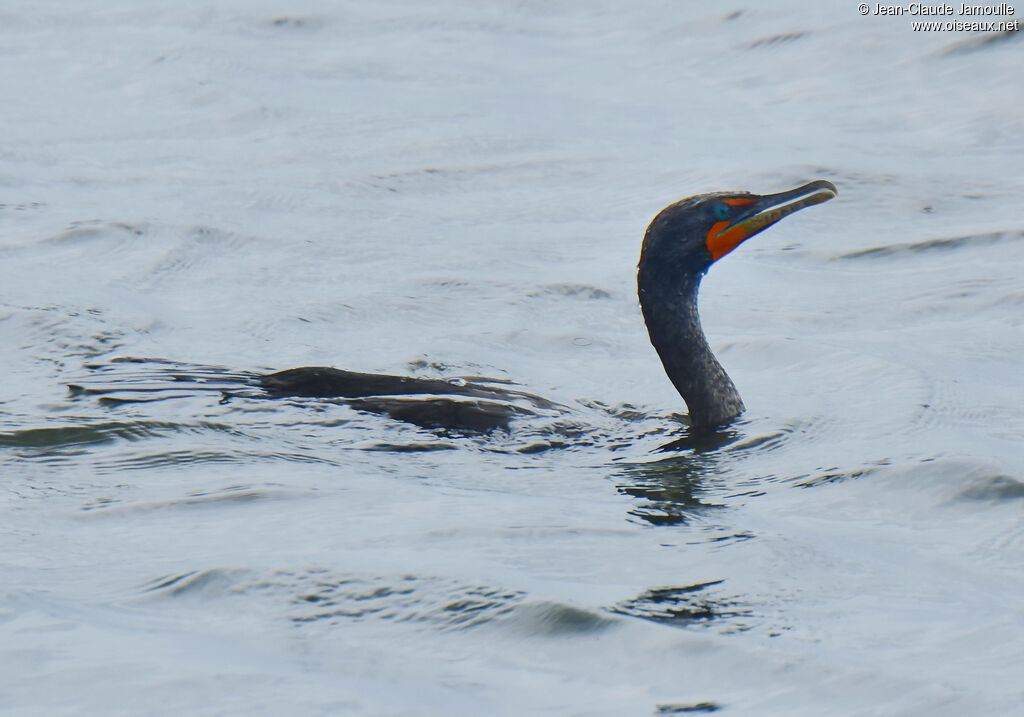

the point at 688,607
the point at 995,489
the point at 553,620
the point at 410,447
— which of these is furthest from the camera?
the point at 410,447

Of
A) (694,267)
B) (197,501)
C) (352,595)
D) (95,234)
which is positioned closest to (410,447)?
(197,501)

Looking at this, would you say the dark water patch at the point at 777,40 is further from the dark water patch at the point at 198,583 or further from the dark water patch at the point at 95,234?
the dark water patch at the point at 198,583

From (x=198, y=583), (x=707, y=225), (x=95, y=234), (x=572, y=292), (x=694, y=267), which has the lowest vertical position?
(x=572, y=292)

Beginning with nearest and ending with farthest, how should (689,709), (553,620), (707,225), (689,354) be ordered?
(689,709) < (553,620) < (707,225) < (689,354)

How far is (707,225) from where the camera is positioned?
241 inches

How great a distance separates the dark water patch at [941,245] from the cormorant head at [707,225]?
323cm

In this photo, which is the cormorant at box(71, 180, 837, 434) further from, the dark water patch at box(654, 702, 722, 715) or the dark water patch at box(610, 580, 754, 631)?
the dark water patch at box(654, 702, 722, 715)

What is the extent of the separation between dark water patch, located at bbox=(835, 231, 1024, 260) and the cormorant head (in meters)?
3.23

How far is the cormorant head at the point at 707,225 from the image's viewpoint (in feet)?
20.0

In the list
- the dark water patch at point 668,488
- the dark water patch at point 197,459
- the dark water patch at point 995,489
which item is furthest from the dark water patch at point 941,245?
the dark water patch at point 197,459

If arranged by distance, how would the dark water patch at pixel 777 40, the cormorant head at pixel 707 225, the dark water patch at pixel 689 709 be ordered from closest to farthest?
the dark water patch at pixel 689 709 → the cormorant head at pixel 707 225 → the dark water patch at pixel 777 40

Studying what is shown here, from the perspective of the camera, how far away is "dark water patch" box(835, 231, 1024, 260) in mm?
9203

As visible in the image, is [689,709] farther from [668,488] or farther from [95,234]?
[95,234]

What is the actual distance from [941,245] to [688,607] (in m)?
5.61
